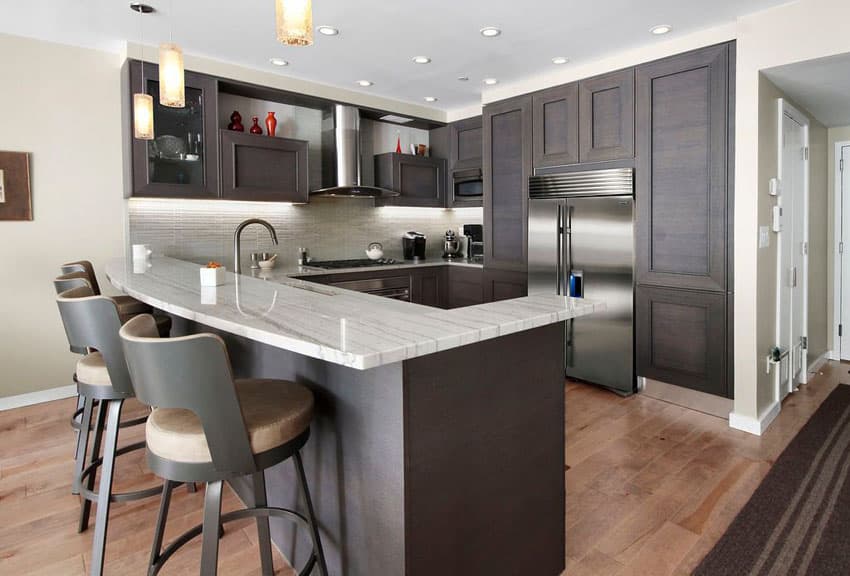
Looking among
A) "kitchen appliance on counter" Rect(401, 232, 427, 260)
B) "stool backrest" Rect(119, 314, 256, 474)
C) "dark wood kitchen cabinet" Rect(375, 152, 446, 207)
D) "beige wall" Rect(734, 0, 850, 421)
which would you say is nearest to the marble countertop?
"stool backrest" Rect(119, 314, 256, 474)

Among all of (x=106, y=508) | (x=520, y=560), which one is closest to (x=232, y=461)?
(x=106, y=508)

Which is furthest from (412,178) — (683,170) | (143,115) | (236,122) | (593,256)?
(143,115)

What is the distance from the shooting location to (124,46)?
12.1ft

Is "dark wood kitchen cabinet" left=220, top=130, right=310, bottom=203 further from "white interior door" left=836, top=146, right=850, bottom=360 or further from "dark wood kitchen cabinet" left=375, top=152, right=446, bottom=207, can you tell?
"white interior door" left=836, top=146, right=850, bottom=360

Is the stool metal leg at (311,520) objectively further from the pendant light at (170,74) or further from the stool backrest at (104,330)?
the pendant light at (170,74)

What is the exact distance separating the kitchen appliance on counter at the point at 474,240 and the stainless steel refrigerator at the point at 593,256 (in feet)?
4.21

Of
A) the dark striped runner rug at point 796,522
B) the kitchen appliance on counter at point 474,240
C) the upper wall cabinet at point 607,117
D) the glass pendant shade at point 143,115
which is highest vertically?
the upper wall cabinet at point 607,117

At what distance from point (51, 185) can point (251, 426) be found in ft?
11.0

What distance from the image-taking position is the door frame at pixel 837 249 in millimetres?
4633

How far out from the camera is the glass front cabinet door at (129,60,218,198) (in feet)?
12.1

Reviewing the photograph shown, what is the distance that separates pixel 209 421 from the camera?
4.12ft

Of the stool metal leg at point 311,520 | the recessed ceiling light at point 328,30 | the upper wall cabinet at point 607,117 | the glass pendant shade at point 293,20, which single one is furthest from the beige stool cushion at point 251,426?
the upper wall cabinet at point 607,117

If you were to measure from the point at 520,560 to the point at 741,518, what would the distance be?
117 cm

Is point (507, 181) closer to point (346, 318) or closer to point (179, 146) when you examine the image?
point (179, 146)
